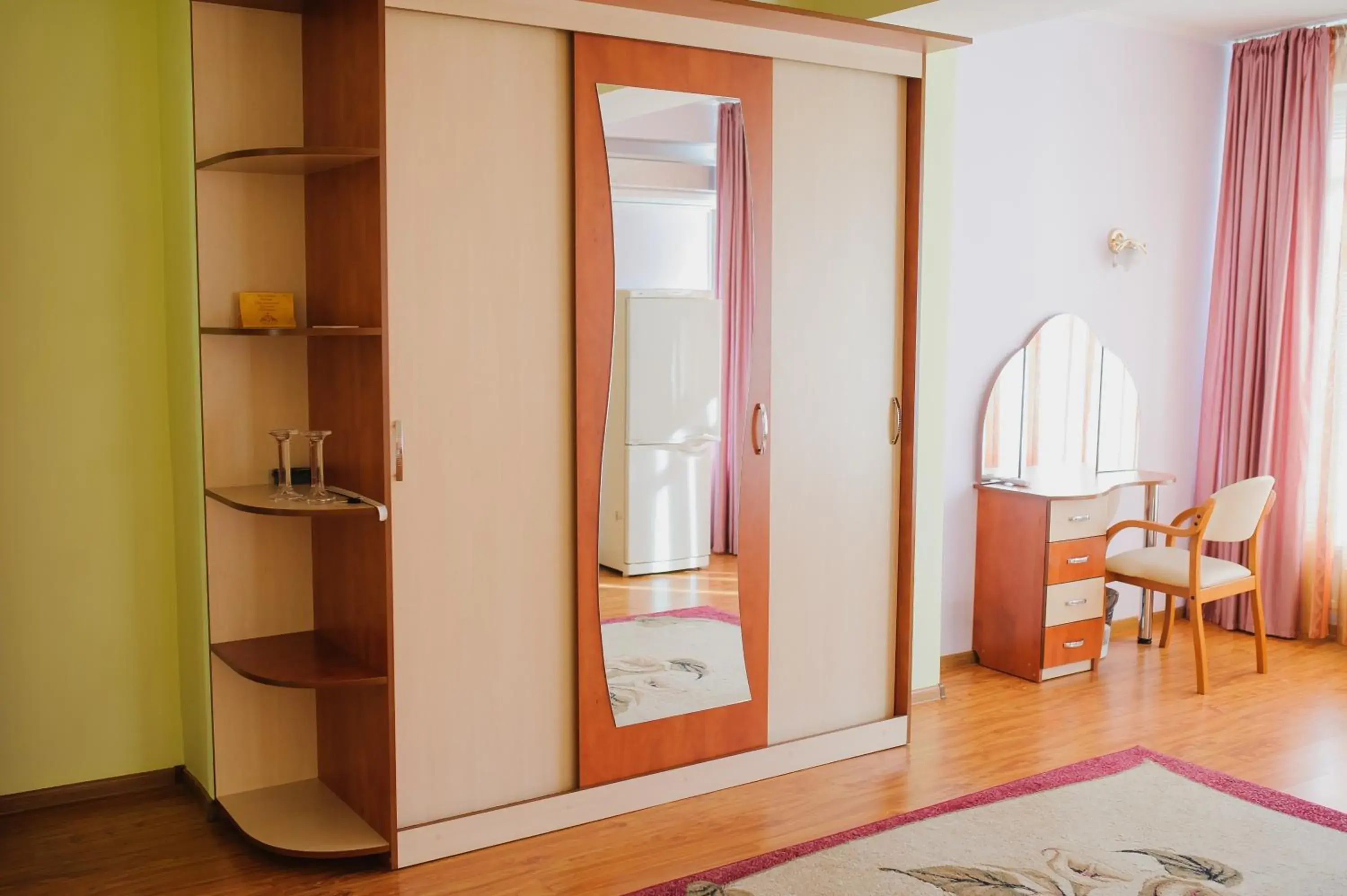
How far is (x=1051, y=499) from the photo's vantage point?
13.8 feet

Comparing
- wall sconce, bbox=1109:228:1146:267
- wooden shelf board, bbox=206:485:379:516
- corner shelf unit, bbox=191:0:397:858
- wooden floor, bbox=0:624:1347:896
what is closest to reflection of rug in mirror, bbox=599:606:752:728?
wooden floor, bbox=0:624:1347:896

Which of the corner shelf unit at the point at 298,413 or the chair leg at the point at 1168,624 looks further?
the chair leg at the point at 1168,624

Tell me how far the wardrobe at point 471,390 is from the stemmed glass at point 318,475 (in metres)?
0.05

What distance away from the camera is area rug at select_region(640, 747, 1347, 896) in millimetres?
2748

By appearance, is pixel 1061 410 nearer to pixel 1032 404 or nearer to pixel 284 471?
pixel 1032 404

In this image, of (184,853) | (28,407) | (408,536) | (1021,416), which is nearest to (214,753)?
(184,853)

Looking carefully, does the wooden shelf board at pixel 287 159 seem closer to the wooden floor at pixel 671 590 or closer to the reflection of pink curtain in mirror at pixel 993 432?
the wooden floor at pixel 671 590

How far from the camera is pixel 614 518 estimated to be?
10.1 ft

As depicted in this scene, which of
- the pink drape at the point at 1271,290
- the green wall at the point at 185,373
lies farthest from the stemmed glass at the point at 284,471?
the pink drape at the point at 1271,290

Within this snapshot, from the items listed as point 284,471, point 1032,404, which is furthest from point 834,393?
point 284,471

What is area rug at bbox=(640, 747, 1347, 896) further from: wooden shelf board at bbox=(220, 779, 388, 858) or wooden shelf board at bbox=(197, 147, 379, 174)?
wooden shelf board at bbox=(197, 147, 379, 174)

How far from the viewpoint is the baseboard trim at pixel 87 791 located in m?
3.07

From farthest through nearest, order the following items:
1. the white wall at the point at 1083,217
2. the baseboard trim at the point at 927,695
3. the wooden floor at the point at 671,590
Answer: the white wall at the point at 1083,217, the baseboard trim at the point at 927,695, the wooden floor at the point at 671,590

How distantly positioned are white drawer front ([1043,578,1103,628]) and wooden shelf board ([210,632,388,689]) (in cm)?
257
